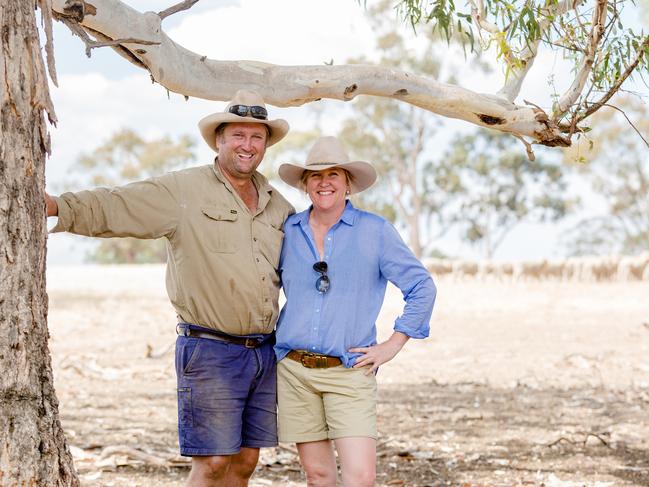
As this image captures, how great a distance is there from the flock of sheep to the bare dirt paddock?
8.28 feet

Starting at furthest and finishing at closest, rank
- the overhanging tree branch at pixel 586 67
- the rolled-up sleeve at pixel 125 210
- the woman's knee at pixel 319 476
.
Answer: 1. the overhanging tree branch at pixel 586 67
2. the woman's knee at pixel 319 476
3. the rolled-up sleeve at pixel 125 210

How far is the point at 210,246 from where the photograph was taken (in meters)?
3.93

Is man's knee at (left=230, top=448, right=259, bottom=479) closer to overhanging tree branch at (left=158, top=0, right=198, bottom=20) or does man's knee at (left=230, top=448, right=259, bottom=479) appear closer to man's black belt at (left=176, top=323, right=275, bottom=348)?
man's black belt at (left=176, top=323, right=275, bottom=348)

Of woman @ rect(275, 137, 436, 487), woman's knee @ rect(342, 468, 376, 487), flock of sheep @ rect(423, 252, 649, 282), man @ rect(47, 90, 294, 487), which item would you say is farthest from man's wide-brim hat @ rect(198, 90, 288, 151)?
flock of sheep @ rect(423, 252, 649, 282)

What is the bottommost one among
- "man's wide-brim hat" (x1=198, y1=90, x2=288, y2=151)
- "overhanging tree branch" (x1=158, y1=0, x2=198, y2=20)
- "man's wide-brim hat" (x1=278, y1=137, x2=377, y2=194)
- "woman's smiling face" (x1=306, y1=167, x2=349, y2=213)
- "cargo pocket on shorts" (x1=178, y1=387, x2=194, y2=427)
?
"cargo pocket on shorts" (x1=178, y1=387, x2=194, y2=427)

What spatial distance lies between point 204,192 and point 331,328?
83 cm

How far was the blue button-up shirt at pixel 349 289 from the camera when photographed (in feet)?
12.4

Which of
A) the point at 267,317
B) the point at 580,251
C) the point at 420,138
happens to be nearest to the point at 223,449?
the point at 267,317

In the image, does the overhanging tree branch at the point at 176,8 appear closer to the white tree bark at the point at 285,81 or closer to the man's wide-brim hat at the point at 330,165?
the white tree bark at the point at 285,81

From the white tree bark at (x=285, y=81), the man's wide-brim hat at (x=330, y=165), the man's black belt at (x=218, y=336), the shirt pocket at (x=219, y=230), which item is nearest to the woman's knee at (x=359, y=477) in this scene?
the man's black belt at (x=218, y=336)

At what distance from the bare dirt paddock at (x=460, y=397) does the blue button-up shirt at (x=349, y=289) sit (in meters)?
2.25

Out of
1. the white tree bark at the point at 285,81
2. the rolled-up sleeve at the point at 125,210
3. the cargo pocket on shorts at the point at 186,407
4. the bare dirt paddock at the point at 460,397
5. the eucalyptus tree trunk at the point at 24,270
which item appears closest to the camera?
the eucalyptus tree trunk at the point at 24,270

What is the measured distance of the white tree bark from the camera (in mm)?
4559

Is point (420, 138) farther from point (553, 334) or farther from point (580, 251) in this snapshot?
point (553, 334)
